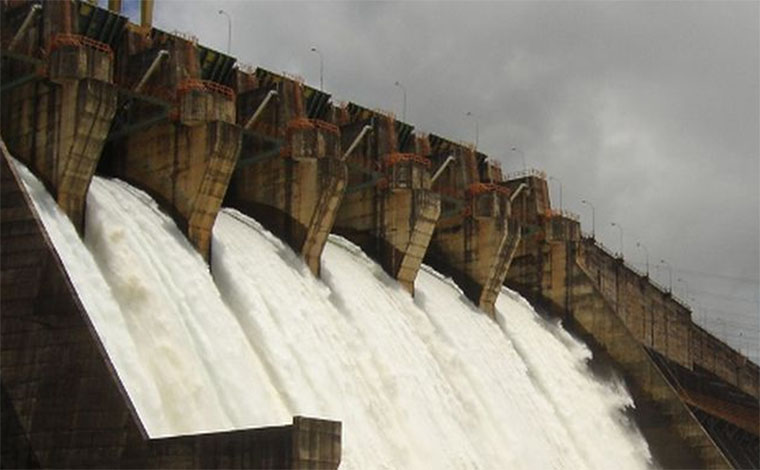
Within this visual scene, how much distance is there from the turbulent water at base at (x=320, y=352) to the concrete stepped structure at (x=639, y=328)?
1796 millimetres

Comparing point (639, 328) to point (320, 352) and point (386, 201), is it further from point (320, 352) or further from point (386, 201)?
point (320, 352)

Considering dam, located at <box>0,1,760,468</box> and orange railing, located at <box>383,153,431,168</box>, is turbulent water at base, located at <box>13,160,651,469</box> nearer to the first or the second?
dam, located at <box>0,1,760,468</box>

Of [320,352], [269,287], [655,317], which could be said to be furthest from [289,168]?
[655,317]

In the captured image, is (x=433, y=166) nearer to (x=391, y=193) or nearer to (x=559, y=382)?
(x=391, y=193)

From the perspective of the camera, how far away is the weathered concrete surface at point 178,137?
30688 mm

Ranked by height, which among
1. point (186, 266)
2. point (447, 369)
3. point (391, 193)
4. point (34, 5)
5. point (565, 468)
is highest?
point (34, 5)

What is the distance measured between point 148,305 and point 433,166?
18.8 metres

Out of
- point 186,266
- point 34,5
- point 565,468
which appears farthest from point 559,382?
Result: point 34,5

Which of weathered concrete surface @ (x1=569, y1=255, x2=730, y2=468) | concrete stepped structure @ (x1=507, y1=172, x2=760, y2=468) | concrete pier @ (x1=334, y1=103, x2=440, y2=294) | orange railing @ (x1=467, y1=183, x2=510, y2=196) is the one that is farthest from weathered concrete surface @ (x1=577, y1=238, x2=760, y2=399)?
concrete pier @ (x1=334, y1=103, x2=440, y2=294)

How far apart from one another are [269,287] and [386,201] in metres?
9.64

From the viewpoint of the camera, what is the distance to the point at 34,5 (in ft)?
94.6

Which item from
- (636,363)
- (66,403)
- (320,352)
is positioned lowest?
(636,363)

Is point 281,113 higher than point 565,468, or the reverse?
point 281,113

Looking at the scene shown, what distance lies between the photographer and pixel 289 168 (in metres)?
35.2
